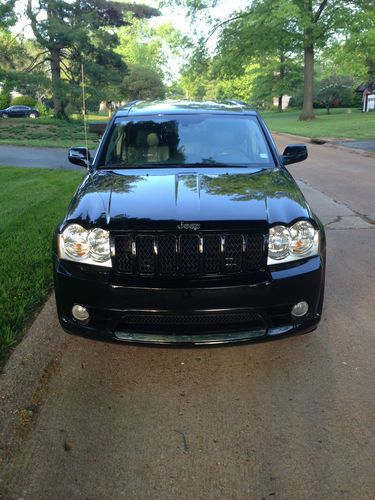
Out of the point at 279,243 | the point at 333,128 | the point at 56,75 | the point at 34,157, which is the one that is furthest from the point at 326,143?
the point at 56,75

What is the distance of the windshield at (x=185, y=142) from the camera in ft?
14.5

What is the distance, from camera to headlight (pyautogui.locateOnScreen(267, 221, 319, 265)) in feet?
10.2

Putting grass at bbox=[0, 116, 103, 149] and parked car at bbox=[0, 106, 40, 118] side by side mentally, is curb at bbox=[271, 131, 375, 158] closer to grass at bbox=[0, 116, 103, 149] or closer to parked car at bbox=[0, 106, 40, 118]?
grass at bbox=[0, 116, 103, 149]

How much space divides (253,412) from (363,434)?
2.02ft

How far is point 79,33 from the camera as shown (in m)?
32.0

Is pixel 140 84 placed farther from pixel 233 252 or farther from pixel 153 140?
pixel 233 252

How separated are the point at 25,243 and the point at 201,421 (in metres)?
3.80

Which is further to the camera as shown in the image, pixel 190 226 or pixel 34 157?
pixel 34 157

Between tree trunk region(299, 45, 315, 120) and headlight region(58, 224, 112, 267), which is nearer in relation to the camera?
headlight region(58, 224, 112, 267)

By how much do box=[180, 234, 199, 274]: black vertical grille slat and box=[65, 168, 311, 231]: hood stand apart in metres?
0.11

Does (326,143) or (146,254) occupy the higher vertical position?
(146,254)

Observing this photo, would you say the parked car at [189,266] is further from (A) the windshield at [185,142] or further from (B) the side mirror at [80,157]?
(B) the side mirror at [80,157]

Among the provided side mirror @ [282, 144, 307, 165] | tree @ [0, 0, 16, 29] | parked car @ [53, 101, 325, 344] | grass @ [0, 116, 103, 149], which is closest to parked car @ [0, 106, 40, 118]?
grass @ [0, 116, 103, 149]

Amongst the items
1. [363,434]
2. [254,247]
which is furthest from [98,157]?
[363,434]
